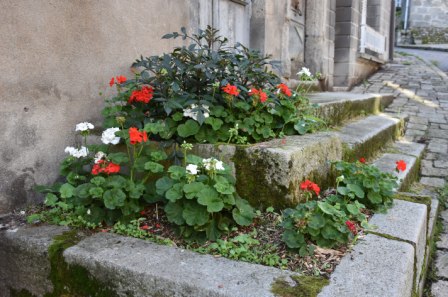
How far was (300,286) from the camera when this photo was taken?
4.73ft

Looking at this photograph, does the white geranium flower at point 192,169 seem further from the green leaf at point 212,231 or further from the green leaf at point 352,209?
the green leaf at point 352,209

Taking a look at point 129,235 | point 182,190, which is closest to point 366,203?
point 182,190

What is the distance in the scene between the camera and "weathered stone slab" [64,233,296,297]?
1.44 m

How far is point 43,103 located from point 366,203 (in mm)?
1888

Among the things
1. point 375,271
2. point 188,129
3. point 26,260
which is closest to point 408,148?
point 188,129

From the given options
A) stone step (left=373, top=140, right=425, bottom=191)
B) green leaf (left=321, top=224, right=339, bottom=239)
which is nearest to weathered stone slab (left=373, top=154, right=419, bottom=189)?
stone step (left=373, top=140, right=425, bottom=191)

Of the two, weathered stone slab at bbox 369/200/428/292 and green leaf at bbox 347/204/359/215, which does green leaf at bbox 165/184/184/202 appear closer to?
green leaf at bbox 347/204/359/215

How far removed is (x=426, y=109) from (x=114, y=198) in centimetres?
611

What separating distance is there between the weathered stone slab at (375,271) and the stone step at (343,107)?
168 centimetres

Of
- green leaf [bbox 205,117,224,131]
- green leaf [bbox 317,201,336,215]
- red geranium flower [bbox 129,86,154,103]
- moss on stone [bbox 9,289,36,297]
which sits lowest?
moss on stone [bbox 9,289,36,297]

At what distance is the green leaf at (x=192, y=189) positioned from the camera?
1.76 metres

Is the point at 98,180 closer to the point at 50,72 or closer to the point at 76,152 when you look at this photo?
the point at 76,152

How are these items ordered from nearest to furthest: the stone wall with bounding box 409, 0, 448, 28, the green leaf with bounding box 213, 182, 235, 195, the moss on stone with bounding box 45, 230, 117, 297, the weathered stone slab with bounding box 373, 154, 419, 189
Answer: the moss on stone with bounding box 45, 230, 117, 297 < the green leaf with bounding box 213, 182, 235, 195 < the weathered stone slab with bounding box 373, 154, 419, 189 < the stone wall with bounding box 409, 0, 448, 28

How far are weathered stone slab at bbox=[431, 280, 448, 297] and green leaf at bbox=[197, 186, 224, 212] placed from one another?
137 cm
